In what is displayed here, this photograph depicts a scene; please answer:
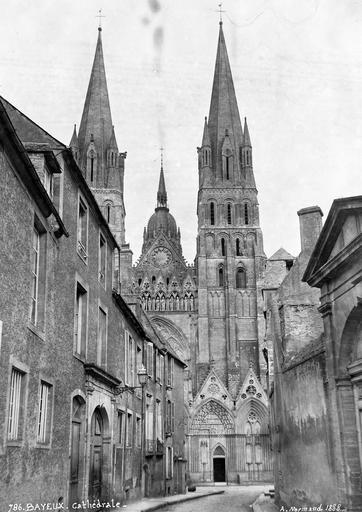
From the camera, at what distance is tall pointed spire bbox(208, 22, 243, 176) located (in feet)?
243

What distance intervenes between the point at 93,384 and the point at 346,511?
6.81 meters

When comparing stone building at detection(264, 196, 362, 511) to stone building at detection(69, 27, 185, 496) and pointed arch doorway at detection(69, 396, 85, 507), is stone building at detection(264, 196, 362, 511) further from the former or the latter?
stone building at detection(69, 27, 185, 496)

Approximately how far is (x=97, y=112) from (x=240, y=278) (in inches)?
1041

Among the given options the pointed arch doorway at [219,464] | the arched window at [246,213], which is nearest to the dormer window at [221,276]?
the arched window at [246,213]

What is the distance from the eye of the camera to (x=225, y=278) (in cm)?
6788

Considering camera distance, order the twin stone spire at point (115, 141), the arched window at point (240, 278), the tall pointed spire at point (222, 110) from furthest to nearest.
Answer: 1. the tall pointed spire at point (222, 110)
2. the twin stone spire at point (115, 141)
3. the arched window at point (240, 278)

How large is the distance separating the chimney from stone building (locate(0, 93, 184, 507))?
6495 millimetres

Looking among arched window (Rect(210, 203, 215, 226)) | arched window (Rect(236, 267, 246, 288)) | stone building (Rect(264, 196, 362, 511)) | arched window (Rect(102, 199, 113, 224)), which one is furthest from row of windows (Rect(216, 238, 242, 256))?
stone building (Rect(264, 196, 362, 511))

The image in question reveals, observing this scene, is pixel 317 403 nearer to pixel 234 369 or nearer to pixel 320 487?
pixel 320 487

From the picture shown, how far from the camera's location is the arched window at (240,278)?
68.5 m

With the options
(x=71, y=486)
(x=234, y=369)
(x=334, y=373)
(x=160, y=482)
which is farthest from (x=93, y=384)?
(x=234, y=369)

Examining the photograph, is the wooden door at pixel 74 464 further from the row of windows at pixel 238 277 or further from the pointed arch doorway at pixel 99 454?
the row of windows at pixel 238 277

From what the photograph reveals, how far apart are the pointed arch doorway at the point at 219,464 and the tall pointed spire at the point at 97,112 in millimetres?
36717

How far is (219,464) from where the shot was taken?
51.3 metres
